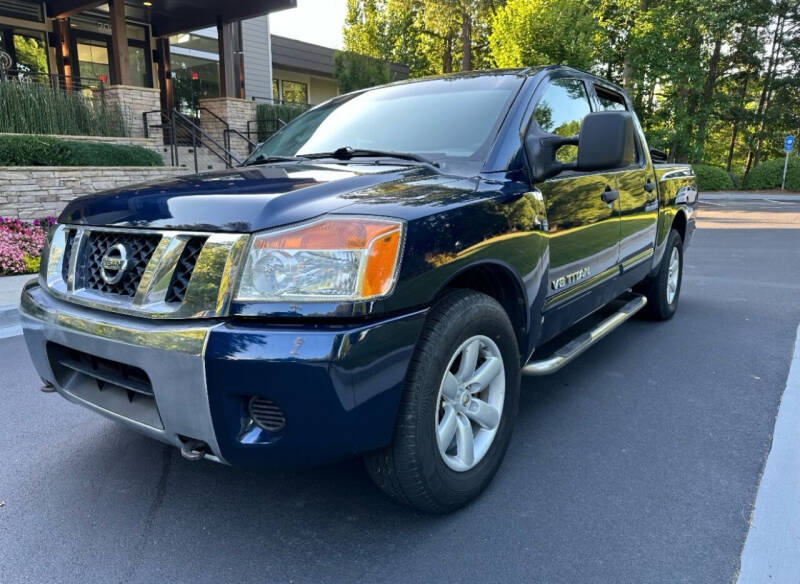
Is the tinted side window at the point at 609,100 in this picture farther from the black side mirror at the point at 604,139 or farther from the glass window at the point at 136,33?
the glass window at the point at 136,33

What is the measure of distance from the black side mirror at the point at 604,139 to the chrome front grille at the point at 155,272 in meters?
1.65

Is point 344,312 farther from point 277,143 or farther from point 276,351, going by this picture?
point 277,143

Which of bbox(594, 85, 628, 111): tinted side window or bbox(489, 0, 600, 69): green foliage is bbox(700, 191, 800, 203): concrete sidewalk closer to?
bbox(489, 0, 600, 69): green foliage

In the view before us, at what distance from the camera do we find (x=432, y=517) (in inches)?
93.6

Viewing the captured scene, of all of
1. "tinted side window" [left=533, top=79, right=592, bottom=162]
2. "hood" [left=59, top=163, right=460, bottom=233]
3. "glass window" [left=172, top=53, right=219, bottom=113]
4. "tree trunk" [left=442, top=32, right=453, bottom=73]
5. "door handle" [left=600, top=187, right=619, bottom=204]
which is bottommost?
"door handle" [left=600, top=187, right=619, bottom=204]

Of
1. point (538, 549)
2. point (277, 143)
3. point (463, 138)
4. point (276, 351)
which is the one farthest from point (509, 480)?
point (277, 143)

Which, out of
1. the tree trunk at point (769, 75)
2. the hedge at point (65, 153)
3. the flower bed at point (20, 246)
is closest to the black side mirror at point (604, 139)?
the flower bed at point (20, 246)

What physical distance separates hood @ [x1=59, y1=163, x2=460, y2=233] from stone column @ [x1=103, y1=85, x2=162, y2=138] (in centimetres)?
1134

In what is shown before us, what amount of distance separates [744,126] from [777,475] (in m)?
34.3

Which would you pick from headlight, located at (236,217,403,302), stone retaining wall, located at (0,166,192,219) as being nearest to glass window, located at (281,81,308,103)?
stone retaining wall, located at (0,166,192,219)

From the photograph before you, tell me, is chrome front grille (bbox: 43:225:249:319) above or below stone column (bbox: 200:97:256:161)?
below

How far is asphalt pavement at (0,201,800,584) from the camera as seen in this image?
6.95 feet

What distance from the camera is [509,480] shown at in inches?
106

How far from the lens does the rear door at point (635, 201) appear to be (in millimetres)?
3881
